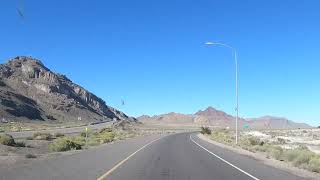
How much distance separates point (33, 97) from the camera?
549ft

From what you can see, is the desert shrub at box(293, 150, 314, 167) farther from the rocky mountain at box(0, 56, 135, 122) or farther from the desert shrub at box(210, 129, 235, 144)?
the rocky mountain at box(0, 56, 135, 122)

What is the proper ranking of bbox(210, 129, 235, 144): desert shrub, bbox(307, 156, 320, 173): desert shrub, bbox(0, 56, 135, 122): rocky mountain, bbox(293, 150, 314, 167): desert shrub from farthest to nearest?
1. bbox(0, 56, 135, 122): rocky mountain
2. bbox(210, 129, 235, 144): desert shrub
3. bbox(293, 150, 314, 167): desert shrub
4. bbox(307, 156, 320, 173): desert shrub

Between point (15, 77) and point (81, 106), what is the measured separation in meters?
27.0

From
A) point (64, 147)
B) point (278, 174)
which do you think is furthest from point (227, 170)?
point (64, 147)

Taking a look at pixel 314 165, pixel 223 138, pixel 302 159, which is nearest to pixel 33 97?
pixel 223 138

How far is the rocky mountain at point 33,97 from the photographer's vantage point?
468ft

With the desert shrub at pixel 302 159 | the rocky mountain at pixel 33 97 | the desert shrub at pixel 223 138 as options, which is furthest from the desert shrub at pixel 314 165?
the rocky mountain at pixel 33 97

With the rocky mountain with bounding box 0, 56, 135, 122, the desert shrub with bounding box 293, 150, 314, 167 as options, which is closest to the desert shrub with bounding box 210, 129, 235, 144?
the desert shrub with bounding box 293, 150, 314, 167

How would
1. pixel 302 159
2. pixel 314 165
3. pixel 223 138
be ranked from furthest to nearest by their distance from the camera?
pixel 223 138 < pixel 302 159 < pixel 314 165

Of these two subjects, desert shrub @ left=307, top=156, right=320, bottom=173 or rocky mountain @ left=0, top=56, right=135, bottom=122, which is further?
rocky mountain @ left=0, top=56, right=135, bottom=122

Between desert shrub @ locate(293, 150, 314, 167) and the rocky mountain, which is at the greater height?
the rocky mountain

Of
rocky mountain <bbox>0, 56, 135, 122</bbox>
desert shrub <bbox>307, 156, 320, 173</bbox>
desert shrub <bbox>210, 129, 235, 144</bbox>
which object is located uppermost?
rocky mountain <bbox>0, 56, 135, 122</bbox>

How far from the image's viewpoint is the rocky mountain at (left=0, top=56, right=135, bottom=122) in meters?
143

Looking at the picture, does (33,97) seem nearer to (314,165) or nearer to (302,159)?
(302,159)
